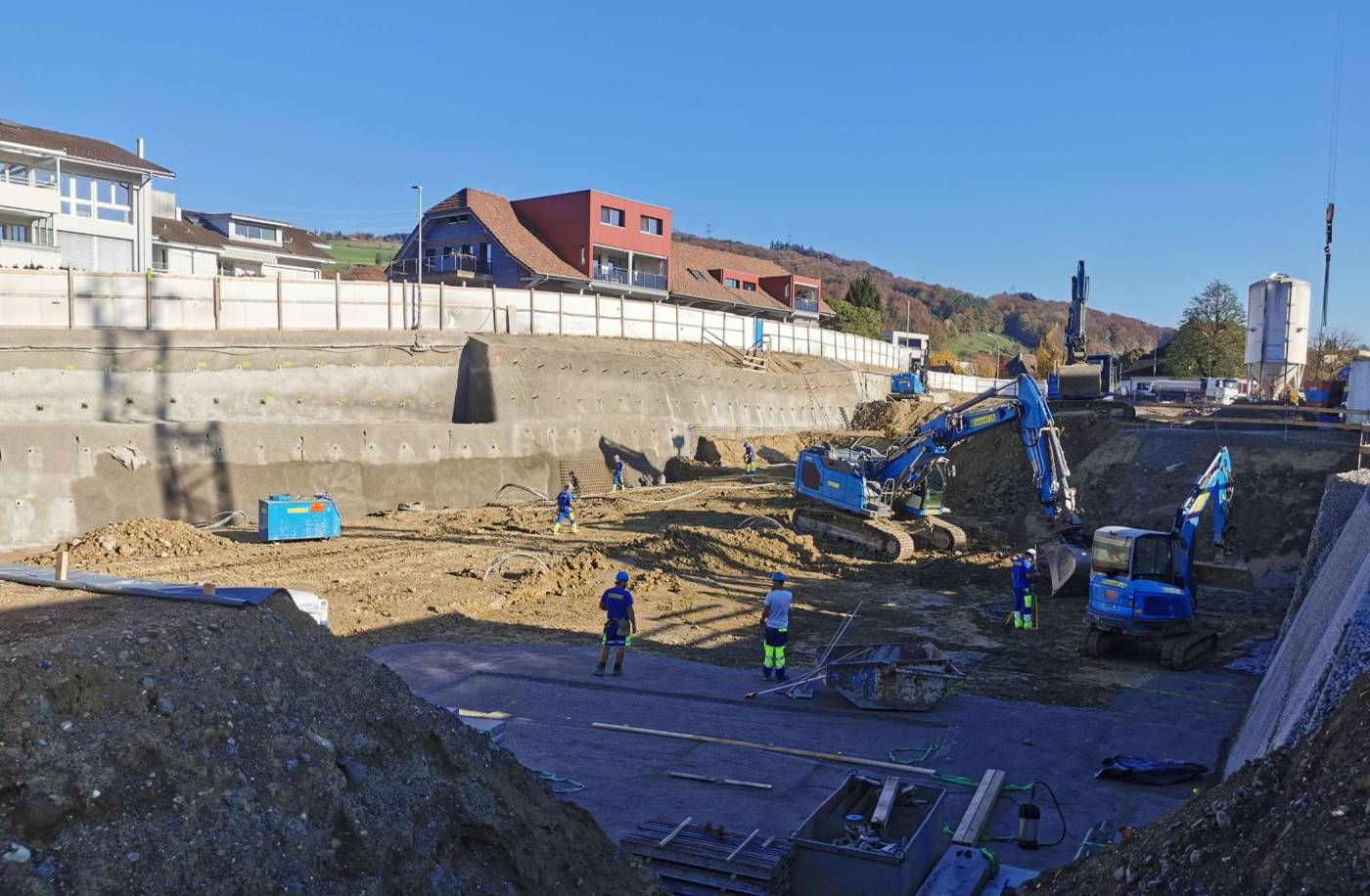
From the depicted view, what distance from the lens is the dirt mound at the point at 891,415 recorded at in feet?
151

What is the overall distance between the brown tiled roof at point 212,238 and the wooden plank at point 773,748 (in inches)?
1785

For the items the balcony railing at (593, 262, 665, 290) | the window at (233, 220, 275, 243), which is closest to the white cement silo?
the balcony railing at (593, 262, 665, 290)

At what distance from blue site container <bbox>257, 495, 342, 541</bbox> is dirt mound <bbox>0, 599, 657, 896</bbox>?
1599 centimetres

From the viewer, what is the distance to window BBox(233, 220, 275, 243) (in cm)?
5759

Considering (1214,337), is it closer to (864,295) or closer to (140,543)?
(864,295)

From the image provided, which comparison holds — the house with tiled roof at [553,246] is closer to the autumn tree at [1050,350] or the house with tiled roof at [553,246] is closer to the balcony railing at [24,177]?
the balcony railing at [24,177]

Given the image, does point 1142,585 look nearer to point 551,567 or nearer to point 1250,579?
point 1250,579

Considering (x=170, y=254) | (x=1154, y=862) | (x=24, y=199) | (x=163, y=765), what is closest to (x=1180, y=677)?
(x=1154, y=862)

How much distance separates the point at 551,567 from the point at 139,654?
1414 centimetres

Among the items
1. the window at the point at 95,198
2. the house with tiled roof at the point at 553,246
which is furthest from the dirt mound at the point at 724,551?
the window at the point at 95,198

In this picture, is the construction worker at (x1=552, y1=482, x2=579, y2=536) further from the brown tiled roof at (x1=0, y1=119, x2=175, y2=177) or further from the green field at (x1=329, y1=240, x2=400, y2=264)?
the green field at (x1=329, y1=240, x2=400, y2=264)

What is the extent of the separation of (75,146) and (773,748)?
42210 mm

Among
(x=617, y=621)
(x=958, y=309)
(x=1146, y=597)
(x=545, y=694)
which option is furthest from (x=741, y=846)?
(x=958, y=309)

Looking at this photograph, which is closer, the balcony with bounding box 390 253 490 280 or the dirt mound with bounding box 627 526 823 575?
the dirt mound with bounding box 627 526 823 575
